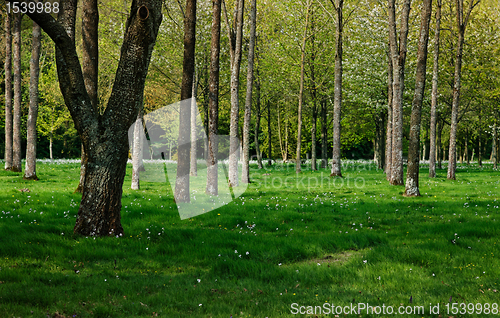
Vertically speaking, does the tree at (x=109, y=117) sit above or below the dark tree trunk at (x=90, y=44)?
below

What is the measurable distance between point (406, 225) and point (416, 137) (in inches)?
253

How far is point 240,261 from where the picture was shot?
6570 millimetres

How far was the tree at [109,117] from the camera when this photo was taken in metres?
A: 7.64

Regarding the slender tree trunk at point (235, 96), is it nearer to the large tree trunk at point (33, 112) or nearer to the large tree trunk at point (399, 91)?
the large tree trunk at point (399, 91)

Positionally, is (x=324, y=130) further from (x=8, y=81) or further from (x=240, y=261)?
(x=240, y=261)

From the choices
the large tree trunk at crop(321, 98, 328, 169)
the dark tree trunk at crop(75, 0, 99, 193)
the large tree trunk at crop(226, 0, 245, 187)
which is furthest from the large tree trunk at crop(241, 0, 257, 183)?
the large tree trunk at crop(321, 98, 328, 169)

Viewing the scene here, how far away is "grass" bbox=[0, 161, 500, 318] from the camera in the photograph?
4828 mm

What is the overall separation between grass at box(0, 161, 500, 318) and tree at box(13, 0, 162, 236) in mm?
755

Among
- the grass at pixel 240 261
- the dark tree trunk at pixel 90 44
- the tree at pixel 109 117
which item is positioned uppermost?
the dark tree trunk at pixel 90 44

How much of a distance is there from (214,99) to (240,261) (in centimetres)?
940

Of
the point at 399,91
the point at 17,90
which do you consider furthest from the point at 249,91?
the point at 17,90

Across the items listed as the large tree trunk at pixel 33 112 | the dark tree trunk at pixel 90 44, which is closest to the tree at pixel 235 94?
the dark tree trunk at pixel 90 44

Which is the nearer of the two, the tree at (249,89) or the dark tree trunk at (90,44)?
the dark tree trunk at (90,44)

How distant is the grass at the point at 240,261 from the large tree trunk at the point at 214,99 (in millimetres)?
4055
